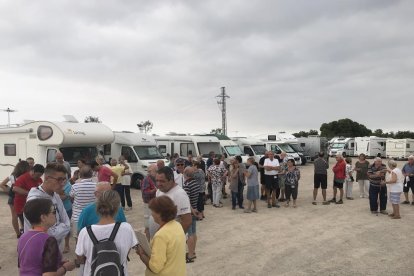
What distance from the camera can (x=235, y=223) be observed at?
8898 millimetres

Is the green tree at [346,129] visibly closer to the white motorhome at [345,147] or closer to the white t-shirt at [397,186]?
the white motorhome at [345,147]

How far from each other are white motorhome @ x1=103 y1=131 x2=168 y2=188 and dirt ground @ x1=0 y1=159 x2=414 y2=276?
12.7 ft

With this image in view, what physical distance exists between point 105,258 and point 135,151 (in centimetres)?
A: 1244

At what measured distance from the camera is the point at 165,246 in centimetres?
294

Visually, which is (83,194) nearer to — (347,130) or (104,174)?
(104,174)

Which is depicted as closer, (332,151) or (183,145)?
(183,145)

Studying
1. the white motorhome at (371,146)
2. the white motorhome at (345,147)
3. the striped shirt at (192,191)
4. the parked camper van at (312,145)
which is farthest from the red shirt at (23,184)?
the white motorhome at (345,147)

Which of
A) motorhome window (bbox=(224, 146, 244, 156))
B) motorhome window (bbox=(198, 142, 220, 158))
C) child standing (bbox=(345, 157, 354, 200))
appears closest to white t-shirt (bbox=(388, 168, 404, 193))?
child standing (bbox=(345, 157, 354, 200))

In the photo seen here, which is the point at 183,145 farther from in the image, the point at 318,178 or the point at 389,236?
the point at 389,236

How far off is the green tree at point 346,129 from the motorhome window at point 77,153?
68246 millimetres

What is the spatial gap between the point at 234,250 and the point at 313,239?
1.85 metres

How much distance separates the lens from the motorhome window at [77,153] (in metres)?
12.1

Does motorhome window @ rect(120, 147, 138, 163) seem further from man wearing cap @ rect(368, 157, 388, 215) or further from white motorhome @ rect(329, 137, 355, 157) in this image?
white motorhome @ rect(329, 137, 355, 157)

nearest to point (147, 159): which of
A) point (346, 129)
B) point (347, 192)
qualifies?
point (347, 192)
